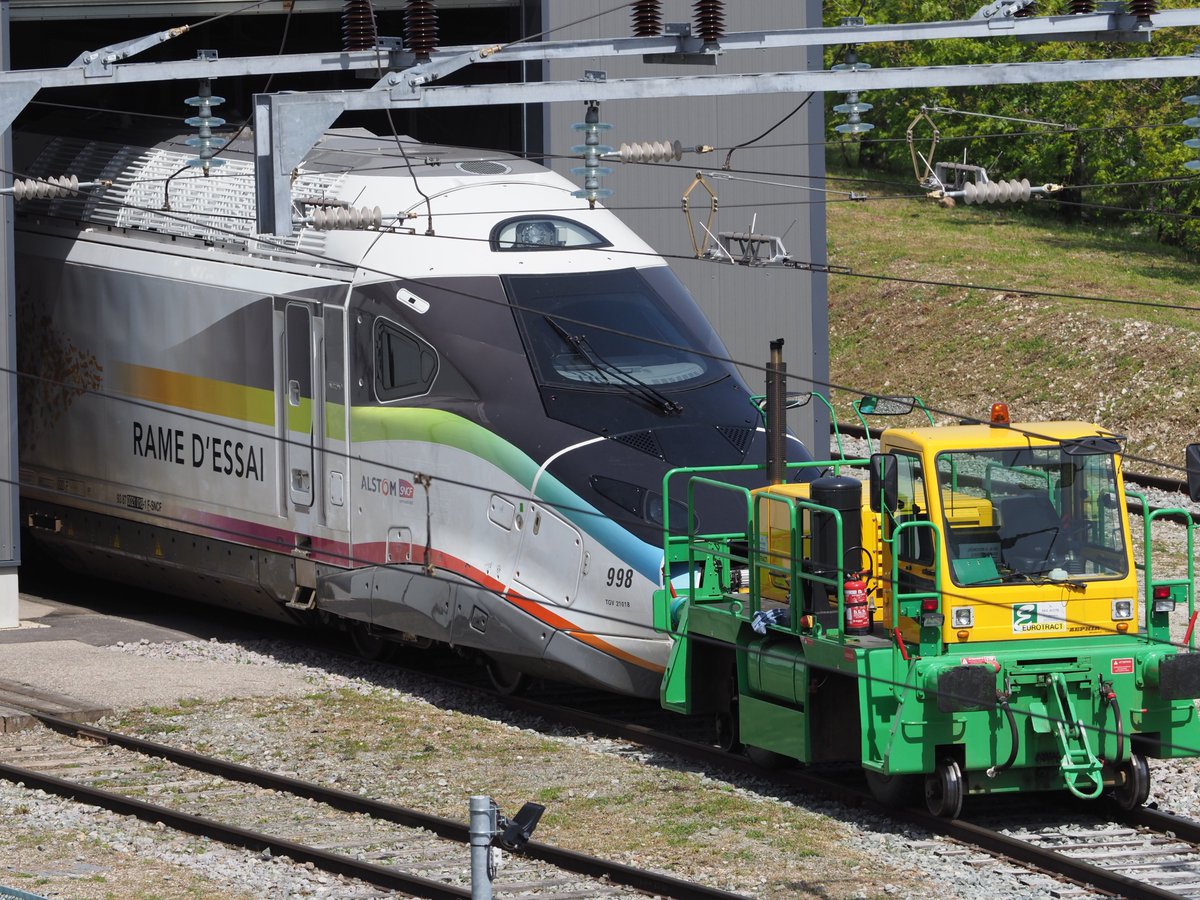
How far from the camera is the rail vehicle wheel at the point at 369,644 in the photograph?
58.4ft

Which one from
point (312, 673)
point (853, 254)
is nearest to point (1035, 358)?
point (853, 254)

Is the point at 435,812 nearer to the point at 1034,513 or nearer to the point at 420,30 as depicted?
the point at 1034,513

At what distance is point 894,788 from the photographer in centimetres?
1284

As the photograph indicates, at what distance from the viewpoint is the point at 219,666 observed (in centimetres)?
1786

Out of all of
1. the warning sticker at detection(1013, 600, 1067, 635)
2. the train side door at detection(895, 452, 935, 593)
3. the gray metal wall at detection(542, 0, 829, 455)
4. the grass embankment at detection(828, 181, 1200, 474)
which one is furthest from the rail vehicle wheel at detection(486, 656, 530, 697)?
the grass embankment at detection(828, 181, 1200, 474)

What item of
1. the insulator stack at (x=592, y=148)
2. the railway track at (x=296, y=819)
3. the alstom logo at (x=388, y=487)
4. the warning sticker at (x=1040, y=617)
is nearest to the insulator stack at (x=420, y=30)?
the insulator stack at (x=592, y=148)

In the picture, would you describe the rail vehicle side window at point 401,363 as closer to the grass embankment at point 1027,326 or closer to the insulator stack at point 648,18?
the insulator stack at point 648,18

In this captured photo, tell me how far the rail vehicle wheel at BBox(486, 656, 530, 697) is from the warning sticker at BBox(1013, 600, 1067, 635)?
4.76m

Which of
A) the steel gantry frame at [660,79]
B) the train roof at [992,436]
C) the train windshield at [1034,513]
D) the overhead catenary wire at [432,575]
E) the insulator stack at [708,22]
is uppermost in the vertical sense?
the insulator stack at [708,22]

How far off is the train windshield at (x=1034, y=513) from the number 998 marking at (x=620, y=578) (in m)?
2.76

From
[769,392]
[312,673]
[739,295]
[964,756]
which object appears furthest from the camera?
[739,295]

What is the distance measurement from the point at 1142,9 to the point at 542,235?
6.28 m

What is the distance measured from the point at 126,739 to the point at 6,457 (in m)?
4.72

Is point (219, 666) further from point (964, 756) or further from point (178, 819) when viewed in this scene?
point (964, 756)
